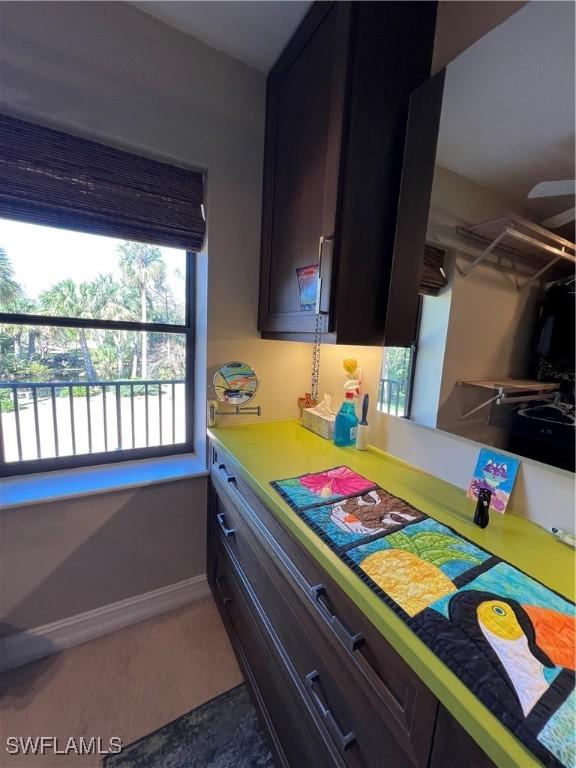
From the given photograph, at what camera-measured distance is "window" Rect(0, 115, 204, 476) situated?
46.2 inches

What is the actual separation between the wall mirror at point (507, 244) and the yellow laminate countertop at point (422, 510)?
0.68 feet

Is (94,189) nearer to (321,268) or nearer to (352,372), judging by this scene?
(321,268)

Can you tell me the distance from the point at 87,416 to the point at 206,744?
1395 millimetres

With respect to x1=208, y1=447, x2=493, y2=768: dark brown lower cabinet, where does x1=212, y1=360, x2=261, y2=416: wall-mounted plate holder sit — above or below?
above

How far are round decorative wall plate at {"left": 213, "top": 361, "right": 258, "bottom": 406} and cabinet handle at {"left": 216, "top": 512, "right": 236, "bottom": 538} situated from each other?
523 mm

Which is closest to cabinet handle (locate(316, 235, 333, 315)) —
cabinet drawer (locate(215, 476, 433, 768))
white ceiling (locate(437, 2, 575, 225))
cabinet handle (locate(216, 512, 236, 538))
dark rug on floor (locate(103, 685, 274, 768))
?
white ceiling (locate(437, 2, 575, 225))

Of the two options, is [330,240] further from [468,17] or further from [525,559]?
[525,559]

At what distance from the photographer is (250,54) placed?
1296 mm

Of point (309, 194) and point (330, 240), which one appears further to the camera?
point (309, 194)

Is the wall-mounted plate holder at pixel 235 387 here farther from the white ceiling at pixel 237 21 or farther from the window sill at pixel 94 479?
the white ceiling at pixel 237 21

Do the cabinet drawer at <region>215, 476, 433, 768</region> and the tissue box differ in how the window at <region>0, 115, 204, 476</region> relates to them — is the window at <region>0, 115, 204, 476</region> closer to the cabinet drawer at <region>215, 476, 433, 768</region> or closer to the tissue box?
the tissue box

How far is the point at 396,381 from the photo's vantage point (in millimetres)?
1206

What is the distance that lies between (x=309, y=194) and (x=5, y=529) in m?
1.73

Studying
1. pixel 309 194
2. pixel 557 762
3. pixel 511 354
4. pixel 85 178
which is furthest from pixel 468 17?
pixel 557 762
